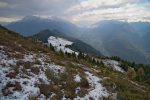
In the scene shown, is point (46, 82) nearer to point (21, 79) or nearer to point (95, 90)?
point (21, 79)

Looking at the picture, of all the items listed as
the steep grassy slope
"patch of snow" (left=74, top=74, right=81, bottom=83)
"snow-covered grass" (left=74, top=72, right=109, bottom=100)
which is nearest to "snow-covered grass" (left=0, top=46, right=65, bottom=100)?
the steep grassy slope

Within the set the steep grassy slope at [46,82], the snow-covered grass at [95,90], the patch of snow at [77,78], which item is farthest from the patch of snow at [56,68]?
the snow-covered grass at [95,90]

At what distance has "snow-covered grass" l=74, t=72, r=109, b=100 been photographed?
3309cm

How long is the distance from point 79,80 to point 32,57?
1074 centimetres

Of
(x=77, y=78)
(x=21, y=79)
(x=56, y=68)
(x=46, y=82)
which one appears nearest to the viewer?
(x=21, y=79)

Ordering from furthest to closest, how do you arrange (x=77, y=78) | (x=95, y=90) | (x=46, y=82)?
(x=77, y=78), (x=95, y=90), (x=46, y=82)

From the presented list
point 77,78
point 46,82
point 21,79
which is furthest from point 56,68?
point 21,79

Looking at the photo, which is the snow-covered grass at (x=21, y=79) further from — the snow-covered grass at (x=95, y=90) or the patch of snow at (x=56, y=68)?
the snow-covered grass at (x=95, y=90)

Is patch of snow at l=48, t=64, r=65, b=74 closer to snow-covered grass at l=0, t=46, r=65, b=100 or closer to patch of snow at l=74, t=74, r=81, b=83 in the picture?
snow-covered grass at l=0, t=46, r=65, b=100

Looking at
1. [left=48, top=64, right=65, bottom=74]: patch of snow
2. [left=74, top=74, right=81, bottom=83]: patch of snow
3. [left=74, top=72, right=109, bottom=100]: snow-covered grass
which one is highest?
[left=48, top=64, right=65, bottom=74]: patch of snow

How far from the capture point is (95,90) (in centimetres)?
3584

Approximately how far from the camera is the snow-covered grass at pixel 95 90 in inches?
1303

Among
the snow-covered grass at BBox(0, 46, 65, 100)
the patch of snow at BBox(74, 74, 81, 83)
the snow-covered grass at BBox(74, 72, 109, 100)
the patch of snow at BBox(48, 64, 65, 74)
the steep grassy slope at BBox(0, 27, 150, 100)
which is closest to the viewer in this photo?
the snow-covered grass at BBox(0, 46, 65, 100)

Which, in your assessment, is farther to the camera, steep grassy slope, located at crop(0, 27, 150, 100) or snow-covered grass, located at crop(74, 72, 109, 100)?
snow-covered grass, located at crop(74, 72, 109, 100)
